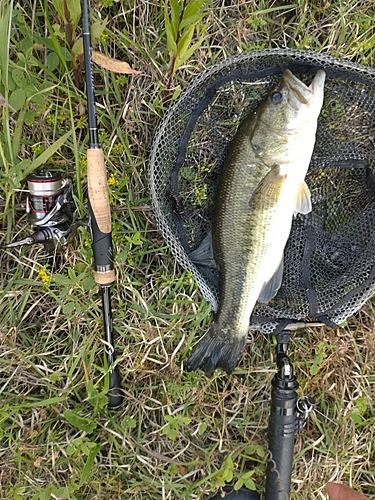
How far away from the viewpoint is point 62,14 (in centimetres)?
142

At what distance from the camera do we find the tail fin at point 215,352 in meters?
1.61

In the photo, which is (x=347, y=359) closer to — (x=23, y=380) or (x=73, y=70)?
(x=23, y=380)

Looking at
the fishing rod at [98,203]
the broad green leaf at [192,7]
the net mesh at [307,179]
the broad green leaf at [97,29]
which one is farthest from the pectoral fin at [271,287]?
the broad green leaf at [97,29]

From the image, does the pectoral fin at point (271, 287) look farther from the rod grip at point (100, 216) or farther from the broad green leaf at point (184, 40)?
the broad green leaf at point (184, 40)

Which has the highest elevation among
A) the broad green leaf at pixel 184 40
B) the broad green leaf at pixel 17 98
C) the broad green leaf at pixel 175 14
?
the broad green leaf at pixel 175 14

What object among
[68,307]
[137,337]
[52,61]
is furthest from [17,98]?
[137,337]

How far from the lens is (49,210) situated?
163 centimetres

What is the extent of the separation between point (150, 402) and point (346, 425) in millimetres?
881

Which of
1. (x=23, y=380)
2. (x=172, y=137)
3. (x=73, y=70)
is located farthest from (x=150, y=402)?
(x=73, y=70)

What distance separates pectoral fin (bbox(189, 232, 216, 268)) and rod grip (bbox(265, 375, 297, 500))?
0.54m

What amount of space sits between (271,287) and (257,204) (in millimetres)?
343

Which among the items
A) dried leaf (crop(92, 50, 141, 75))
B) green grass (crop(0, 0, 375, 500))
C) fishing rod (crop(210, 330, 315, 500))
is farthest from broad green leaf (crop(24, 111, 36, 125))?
fishing rod (crop(210, 330, 315, 500))

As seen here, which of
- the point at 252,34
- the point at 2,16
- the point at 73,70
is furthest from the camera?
the point at 252,34

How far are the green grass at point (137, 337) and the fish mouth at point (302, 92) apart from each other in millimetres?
408
